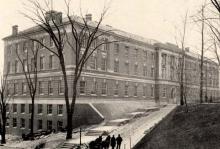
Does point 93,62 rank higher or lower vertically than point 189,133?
higher

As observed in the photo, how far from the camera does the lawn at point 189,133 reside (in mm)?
25828

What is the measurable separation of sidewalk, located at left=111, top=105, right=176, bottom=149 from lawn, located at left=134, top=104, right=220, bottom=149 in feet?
3.49

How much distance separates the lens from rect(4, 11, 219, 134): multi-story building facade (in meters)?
48.1

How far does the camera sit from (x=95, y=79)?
49938mm

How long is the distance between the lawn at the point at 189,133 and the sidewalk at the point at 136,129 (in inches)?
41.8

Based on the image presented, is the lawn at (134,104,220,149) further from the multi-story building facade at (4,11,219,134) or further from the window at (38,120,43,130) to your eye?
the window at (38,120,43,130)

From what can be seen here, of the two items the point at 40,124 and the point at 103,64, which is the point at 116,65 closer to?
the point at 103,64

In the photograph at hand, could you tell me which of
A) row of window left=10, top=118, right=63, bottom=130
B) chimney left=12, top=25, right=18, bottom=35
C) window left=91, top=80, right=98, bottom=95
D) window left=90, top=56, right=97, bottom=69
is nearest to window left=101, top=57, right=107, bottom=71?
window left=90, top=56, right=97, bottom=69

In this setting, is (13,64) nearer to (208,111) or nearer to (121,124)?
(121,124)

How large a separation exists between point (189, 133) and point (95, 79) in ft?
76.9

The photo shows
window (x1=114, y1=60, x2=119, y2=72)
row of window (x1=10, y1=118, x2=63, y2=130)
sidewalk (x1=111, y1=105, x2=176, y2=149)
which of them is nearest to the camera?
sidewalk (x1=111, y1=105, x2=176, y2=149)

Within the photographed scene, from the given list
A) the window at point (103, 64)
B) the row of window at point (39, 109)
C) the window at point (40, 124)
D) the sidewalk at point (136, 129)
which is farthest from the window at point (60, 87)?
the sidewalk at point (136, 129)

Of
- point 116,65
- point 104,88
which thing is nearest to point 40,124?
point 104,88

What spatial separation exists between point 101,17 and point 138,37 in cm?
2694
